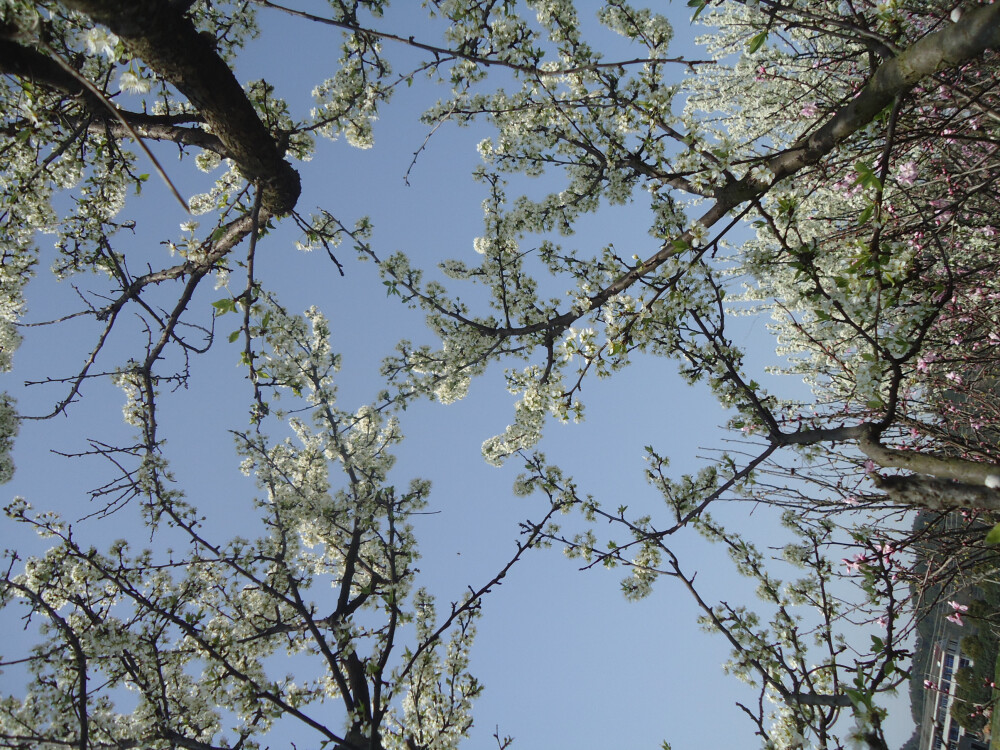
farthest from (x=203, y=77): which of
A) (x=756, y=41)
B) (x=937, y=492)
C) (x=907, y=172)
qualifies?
(x=907, y=172)

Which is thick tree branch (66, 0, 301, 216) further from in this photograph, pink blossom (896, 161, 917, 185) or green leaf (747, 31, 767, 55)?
pink blossom (896, 161, 917, 185)

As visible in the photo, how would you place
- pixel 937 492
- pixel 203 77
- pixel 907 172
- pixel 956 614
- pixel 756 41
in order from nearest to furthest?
pixel 937 492
pixel 756 41
pixel 203 77
pixel 956 614
pixel 907 172

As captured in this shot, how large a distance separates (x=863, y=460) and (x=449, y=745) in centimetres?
609

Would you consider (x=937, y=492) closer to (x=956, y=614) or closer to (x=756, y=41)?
(x=756, y=41)

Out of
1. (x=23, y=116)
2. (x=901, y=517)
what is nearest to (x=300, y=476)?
(x=23, y=116)

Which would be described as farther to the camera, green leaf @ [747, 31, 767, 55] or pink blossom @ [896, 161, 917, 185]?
pink blossom @ [896, 161, 917, 185]

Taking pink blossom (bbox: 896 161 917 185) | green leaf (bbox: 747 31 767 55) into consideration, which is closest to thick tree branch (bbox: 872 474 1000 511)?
green leaf (bbox: 747 31 767 55)

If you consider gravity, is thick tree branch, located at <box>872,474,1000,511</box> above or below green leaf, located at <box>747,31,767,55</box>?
below

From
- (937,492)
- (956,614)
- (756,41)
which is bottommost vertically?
(937,492)

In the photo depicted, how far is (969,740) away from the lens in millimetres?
21609

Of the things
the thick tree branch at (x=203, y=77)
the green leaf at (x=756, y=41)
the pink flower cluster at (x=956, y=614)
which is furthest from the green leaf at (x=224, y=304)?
the pink flower cluster at (x=956, y=614)

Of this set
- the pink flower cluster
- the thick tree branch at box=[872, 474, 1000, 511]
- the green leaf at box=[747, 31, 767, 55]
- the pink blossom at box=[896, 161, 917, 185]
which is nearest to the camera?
the thick tree branch at box=[872, 474, 1000, 511]

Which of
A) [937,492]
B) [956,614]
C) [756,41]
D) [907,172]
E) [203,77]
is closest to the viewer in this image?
[937,492]

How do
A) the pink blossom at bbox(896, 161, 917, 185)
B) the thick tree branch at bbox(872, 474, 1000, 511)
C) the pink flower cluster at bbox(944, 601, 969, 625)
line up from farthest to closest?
the pink blossom at bbox(896, 161, 917, 185)
the pink flower cluster at bbox(944, 601, 969, 625)
the thick tree branch at bbox(872, 474, 1000, 511)
